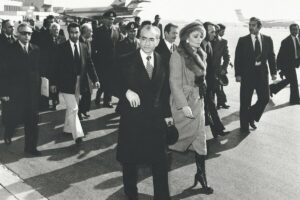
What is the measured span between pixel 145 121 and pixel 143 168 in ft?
5.83

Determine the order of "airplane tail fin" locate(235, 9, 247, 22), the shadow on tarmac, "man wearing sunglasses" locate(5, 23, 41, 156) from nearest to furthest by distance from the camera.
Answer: the shadow on tarmac → "man wearing sunglasses" locate(5, 23, 41, 156) → "airplane tail fin" locate(235, 9, 247, 22)

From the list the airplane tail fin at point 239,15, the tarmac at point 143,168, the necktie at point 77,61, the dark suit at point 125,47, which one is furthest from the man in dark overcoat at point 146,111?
the airplane tail fin at point 239,15

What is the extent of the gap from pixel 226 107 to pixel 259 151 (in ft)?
11.9

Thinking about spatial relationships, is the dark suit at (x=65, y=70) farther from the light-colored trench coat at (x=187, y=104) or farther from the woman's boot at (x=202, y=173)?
the woman's boot at (x=202, y=173)

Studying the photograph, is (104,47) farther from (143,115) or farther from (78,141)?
(143,115)

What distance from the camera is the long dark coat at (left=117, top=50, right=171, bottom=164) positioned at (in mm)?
4156

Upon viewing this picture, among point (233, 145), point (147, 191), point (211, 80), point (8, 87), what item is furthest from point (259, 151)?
point (8, 87)

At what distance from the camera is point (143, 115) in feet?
13.8

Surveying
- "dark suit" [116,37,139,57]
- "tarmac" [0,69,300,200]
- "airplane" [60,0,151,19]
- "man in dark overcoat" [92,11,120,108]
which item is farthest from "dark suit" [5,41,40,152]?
"airplane" [60,0,151,19]

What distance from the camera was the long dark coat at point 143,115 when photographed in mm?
4156

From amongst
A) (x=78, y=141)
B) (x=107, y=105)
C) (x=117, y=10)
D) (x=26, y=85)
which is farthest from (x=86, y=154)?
(x=117, y=10)

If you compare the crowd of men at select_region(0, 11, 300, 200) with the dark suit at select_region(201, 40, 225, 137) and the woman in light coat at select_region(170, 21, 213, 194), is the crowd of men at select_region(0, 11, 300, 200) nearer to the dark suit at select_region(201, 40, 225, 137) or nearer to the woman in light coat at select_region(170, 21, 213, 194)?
the dark suit at select_region(201, 40, 225, 137)

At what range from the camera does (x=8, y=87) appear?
6.48m

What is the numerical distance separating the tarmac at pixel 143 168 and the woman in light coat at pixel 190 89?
0.58 metres
